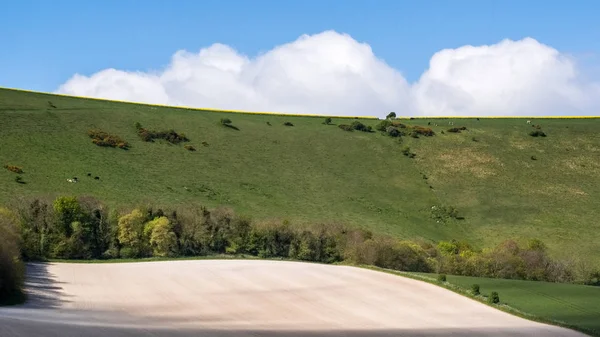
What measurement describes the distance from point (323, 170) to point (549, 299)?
7023cm

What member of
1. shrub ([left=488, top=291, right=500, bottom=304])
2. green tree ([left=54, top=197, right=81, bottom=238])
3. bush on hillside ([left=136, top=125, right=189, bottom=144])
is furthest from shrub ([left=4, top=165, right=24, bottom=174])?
shrub ([left=488, top=291, right=500, bottom=304])

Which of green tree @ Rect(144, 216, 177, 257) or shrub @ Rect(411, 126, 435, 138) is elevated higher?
shrub @ Rect(411, 126, 435, 138)

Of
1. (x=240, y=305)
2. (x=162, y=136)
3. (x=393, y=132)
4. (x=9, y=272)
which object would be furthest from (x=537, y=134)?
(x=9, y=272)

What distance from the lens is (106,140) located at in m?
130

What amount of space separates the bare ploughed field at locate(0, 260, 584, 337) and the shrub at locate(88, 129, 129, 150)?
1752 inches

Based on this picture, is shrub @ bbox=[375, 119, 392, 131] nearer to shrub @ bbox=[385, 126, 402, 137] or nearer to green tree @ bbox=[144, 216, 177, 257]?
shrub @ bbox=[385, 126, 402, 137]

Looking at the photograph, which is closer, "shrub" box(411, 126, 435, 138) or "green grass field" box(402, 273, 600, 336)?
"green grass field" box(402, 273, 600, 336)

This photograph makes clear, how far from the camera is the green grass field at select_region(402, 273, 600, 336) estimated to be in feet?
197

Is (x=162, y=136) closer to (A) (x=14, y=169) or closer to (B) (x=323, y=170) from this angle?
(B) (x=323, y=170)

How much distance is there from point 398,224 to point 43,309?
2782 inches

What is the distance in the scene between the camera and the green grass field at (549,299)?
60081 millimetres

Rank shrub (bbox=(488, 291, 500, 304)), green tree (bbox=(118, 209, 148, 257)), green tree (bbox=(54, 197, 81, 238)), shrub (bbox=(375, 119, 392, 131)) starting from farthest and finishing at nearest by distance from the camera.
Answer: shrub (bbox=(375, 119, 392, 131))
green tree (bbox=(118, 209, 148, 257))
green tree (bbox=(54, 197, 81, 238))
shrub (bbox=(488, 291, 500, 304))

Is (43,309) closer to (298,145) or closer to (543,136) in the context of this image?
(298,145)

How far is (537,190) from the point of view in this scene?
13450 centimetres
